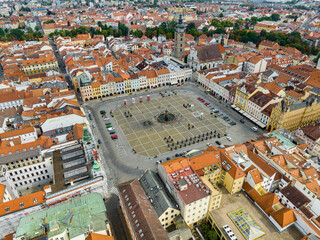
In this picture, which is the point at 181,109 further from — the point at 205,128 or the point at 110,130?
the point at 110,130

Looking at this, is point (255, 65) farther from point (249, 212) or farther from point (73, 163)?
point (73, 163)

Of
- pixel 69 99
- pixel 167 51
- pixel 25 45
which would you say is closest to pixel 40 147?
pixel 69 99

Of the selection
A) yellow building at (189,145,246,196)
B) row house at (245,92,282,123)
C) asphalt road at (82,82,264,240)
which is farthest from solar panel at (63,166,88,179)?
row house at (245,92,282,123)

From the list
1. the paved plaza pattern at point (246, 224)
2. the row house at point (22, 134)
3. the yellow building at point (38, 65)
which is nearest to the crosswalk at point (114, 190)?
the paved plaza pattern at point (246, 224)

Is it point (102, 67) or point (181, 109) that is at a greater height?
point (102, 67)

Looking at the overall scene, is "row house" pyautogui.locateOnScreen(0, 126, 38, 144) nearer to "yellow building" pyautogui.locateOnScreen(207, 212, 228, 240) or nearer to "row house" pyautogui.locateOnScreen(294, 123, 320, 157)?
"yellow building" pyautogui.locateOnScreen(207, 212, 228, 240)

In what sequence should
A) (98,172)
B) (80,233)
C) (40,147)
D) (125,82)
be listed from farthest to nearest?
(125,82)
(40,147)
(98,172)
(80,233)
